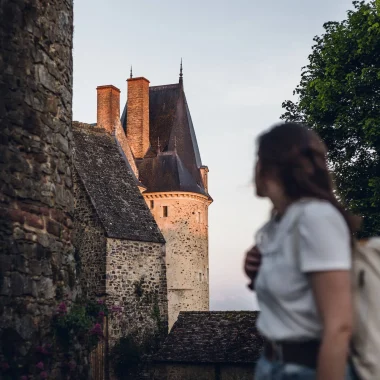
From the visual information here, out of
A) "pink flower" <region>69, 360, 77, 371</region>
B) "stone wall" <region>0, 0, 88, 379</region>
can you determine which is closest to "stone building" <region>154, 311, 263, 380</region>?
"pink flower" <region>69, 360, 77, 371</region>

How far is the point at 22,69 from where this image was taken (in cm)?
637

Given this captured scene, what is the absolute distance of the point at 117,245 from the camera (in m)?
26.7

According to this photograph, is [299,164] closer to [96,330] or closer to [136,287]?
[96,330]

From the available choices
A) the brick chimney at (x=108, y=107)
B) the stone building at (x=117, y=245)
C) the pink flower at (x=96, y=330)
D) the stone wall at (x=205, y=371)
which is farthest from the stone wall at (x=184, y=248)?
the pink flower at (x=96, y=330)

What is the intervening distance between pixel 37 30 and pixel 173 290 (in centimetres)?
3489

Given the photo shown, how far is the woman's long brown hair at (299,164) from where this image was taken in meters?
2.17

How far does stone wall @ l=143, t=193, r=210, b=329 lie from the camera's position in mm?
40594

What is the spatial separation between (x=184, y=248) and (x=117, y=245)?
A: 14.3 meters

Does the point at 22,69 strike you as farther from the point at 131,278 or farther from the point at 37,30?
the point at 131,278

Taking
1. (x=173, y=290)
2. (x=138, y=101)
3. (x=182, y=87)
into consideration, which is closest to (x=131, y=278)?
(x=173, y=290)

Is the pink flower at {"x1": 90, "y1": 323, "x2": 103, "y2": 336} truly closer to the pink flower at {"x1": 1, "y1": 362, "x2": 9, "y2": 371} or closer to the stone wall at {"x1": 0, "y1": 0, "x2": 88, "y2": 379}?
the stone wall at {"x1": 0, "y1": 0, "x2": 88, "y2": 379}

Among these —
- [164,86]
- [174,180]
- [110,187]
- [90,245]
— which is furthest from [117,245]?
[164,86]

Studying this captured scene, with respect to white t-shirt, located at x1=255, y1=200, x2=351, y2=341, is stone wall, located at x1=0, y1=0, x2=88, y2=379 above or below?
above

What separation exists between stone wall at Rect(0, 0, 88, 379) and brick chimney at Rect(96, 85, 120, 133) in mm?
35214
